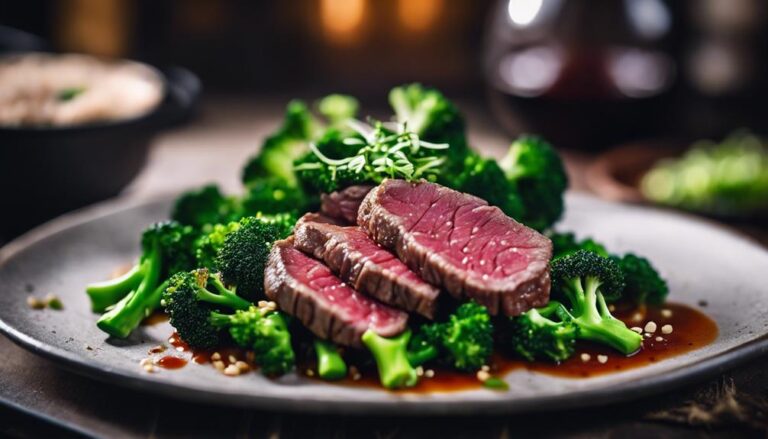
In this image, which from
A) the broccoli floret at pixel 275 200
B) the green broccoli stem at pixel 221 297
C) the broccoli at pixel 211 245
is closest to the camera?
the green broccoli stem at pixel 221 297

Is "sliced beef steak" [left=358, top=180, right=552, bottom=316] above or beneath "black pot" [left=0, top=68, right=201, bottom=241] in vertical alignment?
above

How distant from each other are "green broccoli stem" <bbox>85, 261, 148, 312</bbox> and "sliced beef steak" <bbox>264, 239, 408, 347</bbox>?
2.78 ft

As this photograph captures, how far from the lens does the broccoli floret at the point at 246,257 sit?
3.68 m

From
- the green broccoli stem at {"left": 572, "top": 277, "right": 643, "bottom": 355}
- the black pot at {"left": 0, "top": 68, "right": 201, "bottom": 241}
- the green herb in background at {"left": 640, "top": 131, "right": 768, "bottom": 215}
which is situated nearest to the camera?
the green broccoli stem at {"left": 572, "top": 277, "right": 643, "bottom": 355}

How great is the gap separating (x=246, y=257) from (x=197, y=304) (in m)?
0.30

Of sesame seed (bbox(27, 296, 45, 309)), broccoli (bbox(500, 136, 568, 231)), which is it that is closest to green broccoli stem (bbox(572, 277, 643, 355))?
broccoli (bbox(500, 136, 568, 231))

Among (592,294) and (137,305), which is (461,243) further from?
(137,305)

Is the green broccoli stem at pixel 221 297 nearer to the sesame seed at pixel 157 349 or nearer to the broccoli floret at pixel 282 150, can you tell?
the sesame seed at pixel 157 349

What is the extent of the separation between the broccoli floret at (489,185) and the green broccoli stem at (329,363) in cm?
128

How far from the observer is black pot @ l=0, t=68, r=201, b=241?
529cm

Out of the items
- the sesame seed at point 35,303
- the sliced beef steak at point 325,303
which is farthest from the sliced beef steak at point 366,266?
the sesame seed at point 35,303

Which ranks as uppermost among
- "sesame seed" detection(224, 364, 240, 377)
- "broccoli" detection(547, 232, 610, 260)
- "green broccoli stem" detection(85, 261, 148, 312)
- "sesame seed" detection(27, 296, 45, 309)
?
"broccoli" detection(547, 232, 610, 260)

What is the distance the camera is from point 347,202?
4.02m

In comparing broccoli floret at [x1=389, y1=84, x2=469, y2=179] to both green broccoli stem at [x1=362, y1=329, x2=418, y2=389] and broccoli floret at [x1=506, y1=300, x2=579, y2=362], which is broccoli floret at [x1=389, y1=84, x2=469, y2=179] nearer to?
broccoli floret at [x1=506, y1=300, x2=579, y2=362]
